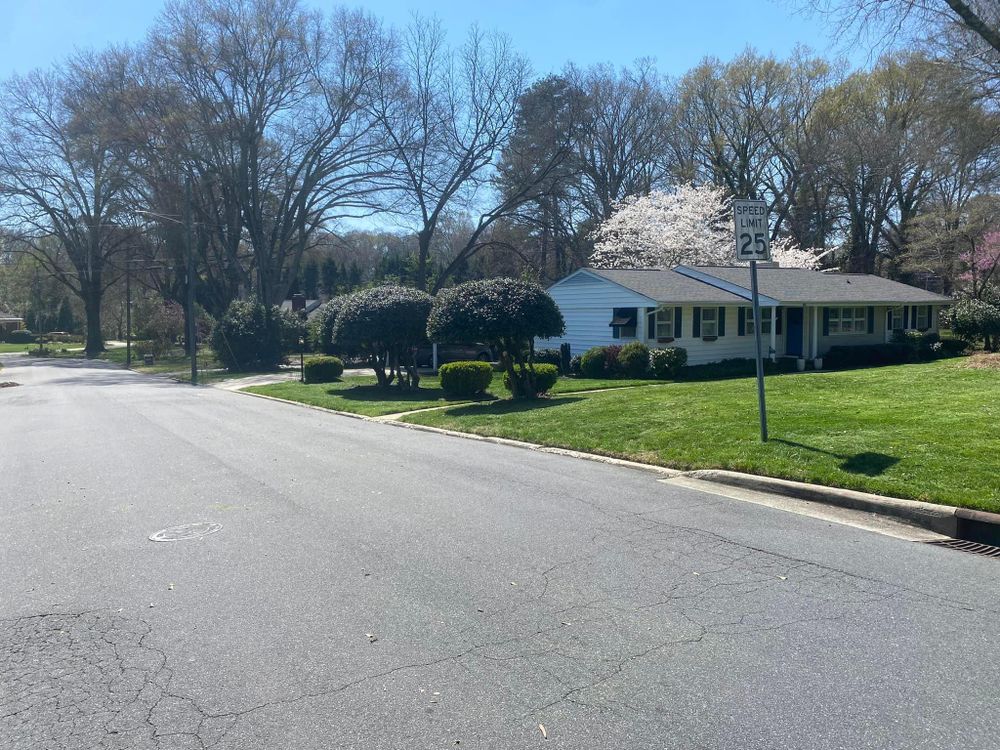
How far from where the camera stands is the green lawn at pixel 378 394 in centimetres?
2122

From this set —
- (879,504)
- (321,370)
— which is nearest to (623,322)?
(321,370)

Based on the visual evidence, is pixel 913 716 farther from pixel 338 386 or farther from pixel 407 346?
pixel 338 386

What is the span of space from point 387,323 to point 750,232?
1526 centimetres

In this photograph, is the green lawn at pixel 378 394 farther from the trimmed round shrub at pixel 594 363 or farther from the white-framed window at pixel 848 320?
the white-framed window at pixel 848 320

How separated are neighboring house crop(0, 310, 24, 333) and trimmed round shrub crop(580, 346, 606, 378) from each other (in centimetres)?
9497

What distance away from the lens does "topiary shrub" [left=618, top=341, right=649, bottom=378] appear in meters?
25.3

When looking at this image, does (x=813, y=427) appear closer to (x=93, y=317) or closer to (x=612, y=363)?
(x=612, y=363)

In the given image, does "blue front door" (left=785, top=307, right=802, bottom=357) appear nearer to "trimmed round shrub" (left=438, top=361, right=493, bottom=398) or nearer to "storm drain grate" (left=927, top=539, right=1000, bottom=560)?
"trimmed round shrub" (left=438, top=361, right=493, bottom=398)

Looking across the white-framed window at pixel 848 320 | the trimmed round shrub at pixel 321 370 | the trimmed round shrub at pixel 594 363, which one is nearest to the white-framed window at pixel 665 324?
the trimmed round shrub at pixel 594 363

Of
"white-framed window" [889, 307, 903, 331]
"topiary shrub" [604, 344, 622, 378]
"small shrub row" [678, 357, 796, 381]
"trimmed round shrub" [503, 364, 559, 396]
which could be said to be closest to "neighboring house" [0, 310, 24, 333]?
"topiary shrub" [604, 344, 622, 378]

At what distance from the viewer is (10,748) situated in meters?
3.72

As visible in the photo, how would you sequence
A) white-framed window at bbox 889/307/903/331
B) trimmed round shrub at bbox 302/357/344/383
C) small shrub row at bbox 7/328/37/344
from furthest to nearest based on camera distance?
1. small shrub row at bbox 7/328/37/344
2. white-framed window at bbox 889/307/903/331
3. trimmed round shrub at bbox 302/357/344/383

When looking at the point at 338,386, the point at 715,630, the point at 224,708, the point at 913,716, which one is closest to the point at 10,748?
the point at 224,708

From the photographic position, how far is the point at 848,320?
1222 inches
